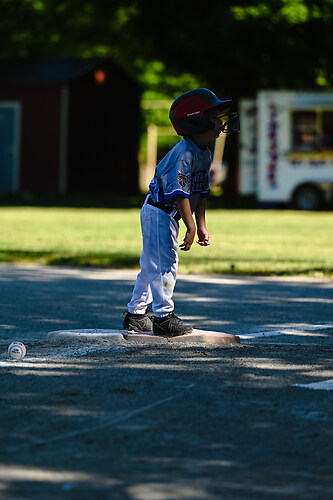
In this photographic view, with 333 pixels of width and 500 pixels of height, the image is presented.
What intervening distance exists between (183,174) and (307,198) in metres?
20.9

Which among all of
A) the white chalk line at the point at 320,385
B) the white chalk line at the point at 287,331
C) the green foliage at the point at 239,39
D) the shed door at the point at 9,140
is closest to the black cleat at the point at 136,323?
the white chalk line at the point at 287,331

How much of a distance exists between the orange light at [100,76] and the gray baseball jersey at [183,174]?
30186mm

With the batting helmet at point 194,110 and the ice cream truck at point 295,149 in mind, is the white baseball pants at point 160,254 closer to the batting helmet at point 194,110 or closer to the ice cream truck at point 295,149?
the batting helmet at point 194,110

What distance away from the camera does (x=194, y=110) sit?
662cm

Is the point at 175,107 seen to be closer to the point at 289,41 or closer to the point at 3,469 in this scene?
the point at 3,469

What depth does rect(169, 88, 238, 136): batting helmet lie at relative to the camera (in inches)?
260

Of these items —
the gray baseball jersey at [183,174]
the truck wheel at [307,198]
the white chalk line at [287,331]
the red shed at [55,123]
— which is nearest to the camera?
the gray baseball jersey at [183,174]

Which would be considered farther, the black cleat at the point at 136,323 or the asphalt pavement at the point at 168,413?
the black cleat at the point at 136,323

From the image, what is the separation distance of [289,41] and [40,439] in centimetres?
2436

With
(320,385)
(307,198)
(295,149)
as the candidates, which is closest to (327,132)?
(295,149)

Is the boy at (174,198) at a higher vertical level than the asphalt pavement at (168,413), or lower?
higher

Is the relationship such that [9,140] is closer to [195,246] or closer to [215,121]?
[195,246]

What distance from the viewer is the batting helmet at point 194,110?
21.6 feet

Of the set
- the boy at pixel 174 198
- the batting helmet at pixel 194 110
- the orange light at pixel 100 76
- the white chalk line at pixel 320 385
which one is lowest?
the white chalk line at pixel 320 385
